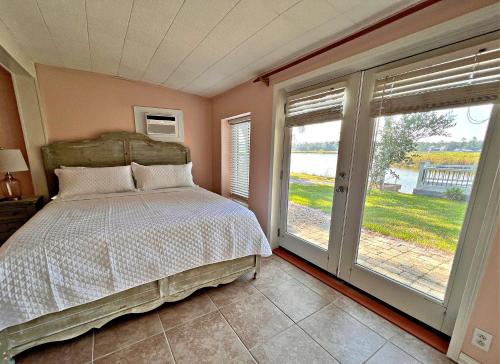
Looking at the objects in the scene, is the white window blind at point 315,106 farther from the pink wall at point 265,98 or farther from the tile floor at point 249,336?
the tile floor at point 249,336

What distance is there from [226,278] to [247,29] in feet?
6.83

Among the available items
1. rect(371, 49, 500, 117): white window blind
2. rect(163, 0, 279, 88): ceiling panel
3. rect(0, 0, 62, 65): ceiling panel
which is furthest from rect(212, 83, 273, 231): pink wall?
rect(0, 0, 62, 65): ceiling panel

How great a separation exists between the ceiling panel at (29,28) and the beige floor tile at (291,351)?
8.94ft

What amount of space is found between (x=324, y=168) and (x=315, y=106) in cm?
64

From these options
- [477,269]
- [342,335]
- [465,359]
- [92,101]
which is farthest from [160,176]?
[465,359]

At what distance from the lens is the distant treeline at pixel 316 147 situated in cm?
197

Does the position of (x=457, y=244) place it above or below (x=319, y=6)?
below

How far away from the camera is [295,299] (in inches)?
68.9

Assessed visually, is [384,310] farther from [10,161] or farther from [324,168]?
[10,161]

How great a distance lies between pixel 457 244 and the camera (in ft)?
4.26

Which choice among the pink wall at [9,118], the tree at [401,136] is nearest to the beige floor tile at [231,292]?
the tree at [401,136]

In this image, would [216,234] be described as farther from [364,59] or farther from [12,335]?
[364,59]

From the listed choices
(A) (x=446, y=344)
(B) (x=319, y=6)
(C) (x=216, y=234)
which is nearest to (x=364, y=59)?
(B) (x=319, y=6)

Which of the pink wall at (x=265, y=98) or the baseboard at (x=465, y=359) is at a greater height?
the pink wall at (x=265, y=98)
